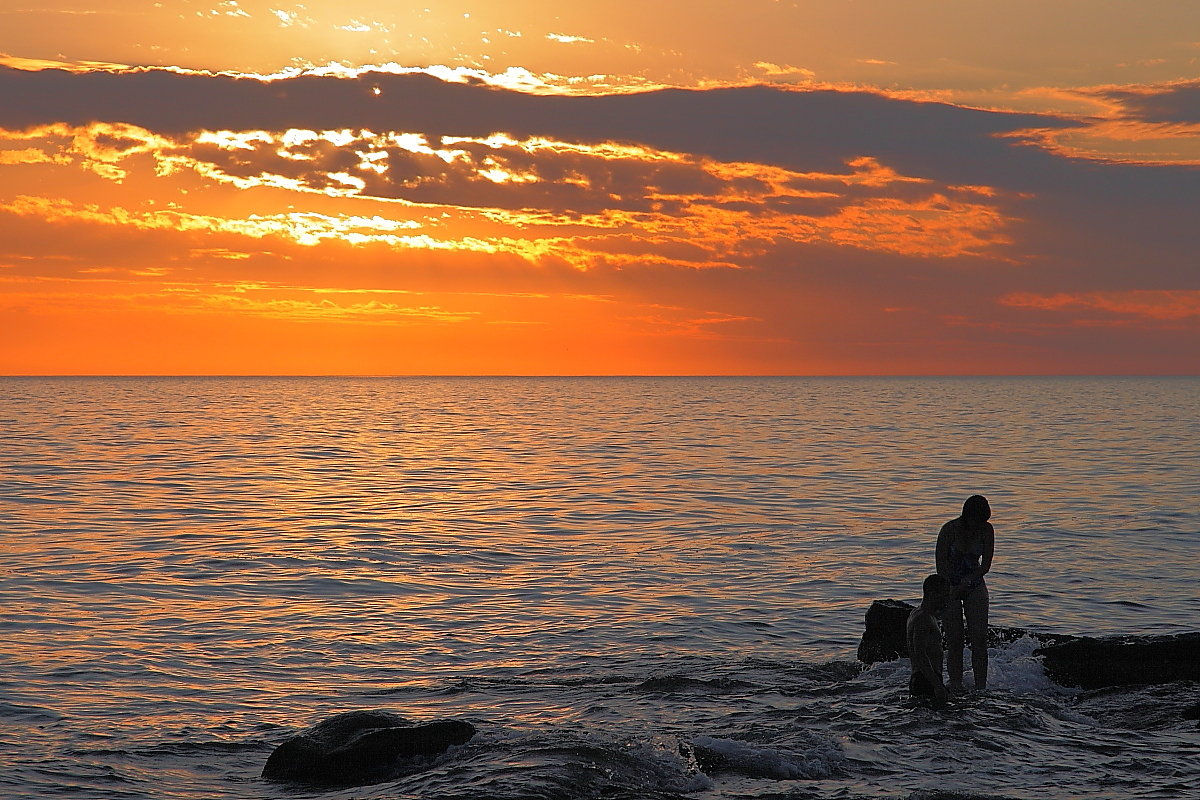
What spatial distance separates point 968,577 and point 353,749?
744 centimetres

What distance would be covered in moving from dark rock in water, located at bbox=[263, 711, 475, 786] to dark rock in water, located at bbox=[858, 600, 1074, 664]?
21.1ft

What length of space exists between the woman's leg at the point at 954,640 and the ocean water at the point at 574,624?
0.34 m

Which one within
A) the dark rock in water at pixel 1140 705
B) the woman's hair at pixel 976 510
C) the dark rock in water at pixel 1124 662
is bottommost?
the dark rock in water at pixel 1140 705

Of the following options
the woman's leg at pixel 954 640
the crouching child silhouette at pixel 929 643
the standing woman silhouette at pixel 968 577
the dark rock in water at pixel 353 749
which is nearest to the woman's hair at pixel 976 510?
the standing woman silhouette at pixel 968 577

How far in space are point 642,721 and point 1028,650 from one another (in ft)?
19.4

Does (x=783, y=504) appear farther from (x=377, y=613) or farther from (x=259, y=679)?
(x=259, y=679)

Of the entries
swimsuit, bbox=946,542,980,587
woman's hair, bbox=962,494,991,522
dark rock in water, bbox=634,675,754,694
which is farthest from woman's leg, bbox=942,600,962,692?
dark rock in water, bbox=634,675,754,694

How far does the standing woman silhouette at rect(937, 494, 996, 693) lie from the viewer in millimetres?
13117

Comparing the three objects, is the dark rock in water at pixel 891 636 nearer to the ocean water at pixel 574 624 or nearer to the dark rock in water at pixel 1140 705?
the ocean water at pixel 574 624

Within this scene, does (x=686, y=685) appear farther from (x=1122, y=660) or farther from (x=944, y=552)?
(x=1122, y=660)

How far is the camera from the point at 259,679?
15.4 metres

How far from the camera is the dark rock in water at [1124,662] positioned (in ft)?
46.6

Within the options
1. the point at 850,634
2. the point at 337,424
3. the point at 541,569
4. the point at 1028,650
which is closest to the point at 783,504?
the point at 541,569

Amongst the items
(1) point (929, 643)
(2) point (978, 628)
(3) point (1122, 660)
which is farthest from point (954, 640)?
(3) point (1122, 660)
